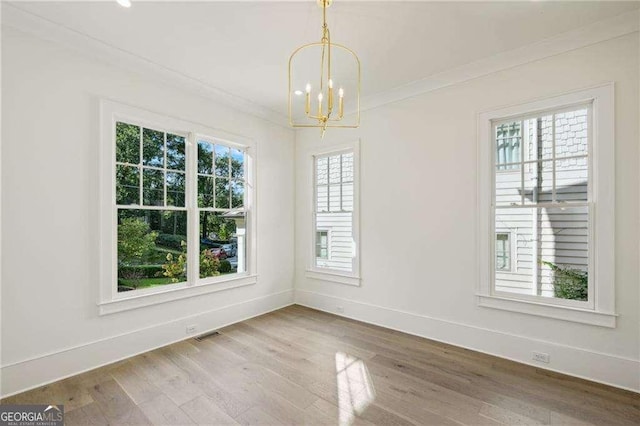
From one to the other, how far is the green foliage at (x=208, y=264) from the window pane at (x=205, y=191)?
24.7 inches

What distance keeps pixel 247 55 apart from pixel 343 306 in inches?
135

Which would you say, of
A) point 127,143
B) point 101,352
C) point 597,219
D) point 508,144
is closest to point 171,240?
point 127,143

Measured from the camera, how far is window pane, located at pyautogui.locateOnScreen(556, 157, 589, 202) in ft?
9.16

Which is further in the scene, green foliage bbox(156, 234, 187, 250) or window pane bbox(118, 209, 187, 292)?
green foliage bbox(156, 234, 187, 250)

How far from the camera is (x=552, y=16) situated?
97.3 inches

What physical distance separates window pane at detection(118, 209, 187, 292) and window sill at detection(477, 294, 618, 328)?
11.5 ft

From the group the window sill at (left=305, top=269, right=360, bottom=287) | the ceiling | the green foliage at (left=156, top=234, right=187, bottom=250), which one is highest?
the ceiling

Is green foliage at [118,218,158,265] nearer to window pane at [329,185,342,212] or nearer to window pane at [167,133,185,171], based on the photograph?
window pane at [167,133,185,171]

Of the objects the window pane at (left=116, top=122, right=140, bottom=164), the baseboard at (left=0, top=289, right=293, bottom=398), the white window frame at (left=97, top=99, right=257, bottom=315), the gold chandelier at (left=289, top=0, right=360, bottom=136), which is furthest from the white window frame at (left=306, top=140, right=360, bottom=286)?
the window pane at (left=116, top=122, right=140, bottom=164)

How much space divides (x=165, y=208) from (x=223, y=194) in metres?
0.83

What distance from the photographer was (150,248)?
11.1 feet

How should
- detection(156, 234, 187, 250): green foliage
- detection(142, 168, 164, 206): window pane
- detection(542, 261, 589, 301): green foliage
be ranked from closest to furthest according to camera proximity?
detection(542, 261, 589, 301): green foliage
detection(142, 168, 164, 206): window pane
detection(156, 234, 187, 250): green foliage

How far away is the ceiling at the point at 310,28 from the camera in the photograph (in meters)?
2.37

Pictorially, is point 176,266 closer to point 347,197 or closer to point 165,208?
point 165,208
